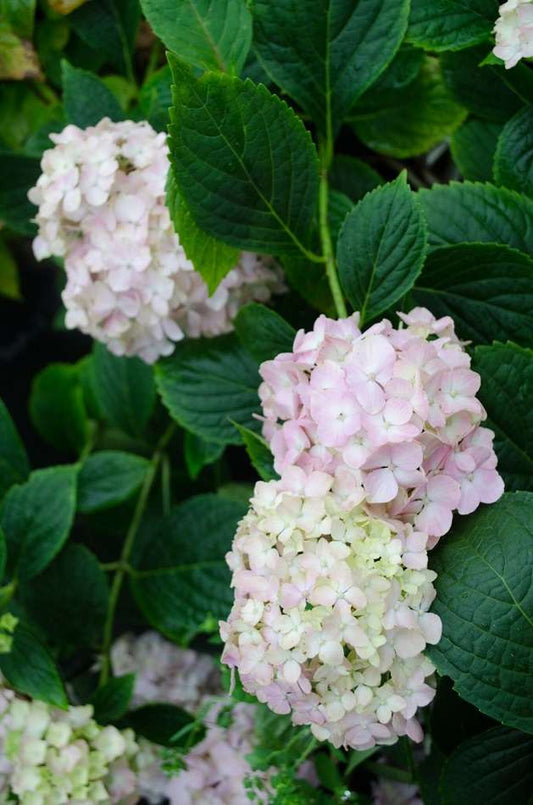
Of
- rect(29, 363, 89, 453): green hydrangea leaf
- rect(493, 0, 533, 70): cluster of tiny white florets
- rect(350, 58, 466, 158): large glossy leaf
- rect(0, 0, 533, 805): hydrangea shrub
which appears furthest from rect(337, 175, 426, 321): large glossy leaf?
rect(29, 363, 89, 453): green hydrangea leaf

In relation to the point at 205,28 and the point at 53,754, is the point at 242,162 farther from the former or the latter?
the point at 53,754

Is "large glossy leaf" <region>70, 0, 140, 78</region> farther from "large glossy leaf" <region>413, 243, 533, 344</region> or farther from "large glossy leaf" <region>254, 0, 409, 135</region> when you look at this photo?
"large glossy leaf" <region>413, 243, 533, 344</region>

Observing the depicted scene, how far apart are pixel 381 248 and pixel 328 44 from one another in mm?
171

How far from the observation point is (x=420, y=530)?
58 cm

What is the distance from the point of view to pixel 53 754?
0.76m

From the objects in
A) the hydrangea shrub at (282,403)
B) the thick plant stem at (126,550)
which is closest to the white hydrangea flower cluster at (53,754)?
the hydrangea shrub at (282,403)

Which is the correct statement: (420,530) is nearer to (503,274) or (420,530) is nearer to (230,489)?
(503,274)

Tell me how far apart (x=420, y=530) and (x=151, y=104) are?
454 mm

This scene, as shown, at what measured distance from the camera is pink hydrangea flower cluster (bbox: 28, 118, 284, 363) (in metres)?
0.74

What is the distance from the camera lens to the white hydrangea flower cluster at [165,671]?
3.18ft

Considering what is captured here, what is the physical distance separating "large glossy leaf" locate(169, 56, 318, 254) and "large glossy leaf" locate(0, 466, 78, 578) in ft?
0.94

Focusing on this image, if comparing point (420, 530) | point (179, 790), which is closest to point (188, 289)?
point (420, 530)

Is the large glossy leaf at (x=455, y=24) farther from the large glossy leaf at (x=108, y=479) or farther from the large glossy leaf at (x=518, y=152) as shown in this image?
the large glossy leaf at (x=108, y=479)

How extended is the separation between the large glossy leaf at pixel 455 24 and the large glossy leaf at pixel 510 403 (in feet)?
0.72
